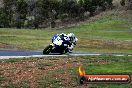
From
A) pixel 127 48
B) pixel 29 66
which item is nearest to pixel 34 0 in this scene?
pixel 127 48

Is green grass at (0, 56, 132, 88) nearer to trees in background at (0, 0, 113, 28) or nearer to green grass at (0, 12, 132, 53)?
green grass at (0, 12, 132, 53)

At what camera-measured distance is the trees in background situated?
85438 mm

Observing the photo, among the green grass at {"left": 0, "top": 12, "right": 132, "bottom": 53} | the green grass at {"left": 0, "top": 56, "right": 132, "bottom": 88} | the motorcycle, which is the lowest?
the green grass at {"left": 0, "top": 12, "right": 132, "bottom": 53}

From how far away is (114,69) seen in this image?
63.3 feet

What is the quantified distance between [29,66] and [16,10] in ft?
233

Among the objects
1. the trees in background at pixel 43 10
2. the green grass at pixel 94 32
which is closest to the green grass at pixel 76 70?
the green grass at pixel 94 32

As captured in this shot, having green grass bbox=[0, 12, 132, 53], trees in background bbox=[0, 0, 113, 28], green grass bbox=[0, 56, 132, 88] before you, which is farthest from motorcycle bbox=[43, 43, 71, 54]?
trees in background bbox=[0, 0, 113, 28]

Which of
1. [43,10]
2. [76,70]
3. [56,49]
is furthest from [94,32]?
[76,70]

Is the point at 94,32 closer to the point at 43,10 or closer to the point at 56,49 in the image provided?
the point at 43,10

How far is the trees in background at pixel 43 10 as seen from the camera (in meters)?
85.4

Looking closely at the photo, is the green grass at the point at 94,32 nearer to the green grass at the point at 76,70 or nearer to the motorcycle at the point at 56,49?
the motorcycle at the point at 56,49

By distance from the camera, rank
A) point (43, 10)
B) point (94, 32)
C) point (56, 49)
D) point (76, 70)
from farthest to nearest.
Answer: point (43, 10)
point (94, 32)
point (56, 49)
point (76, 70)

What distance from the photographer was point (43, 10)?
88875 mm

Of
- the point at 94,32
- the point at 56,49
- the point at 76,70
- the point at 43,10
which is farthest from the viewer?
the point at 43,10
